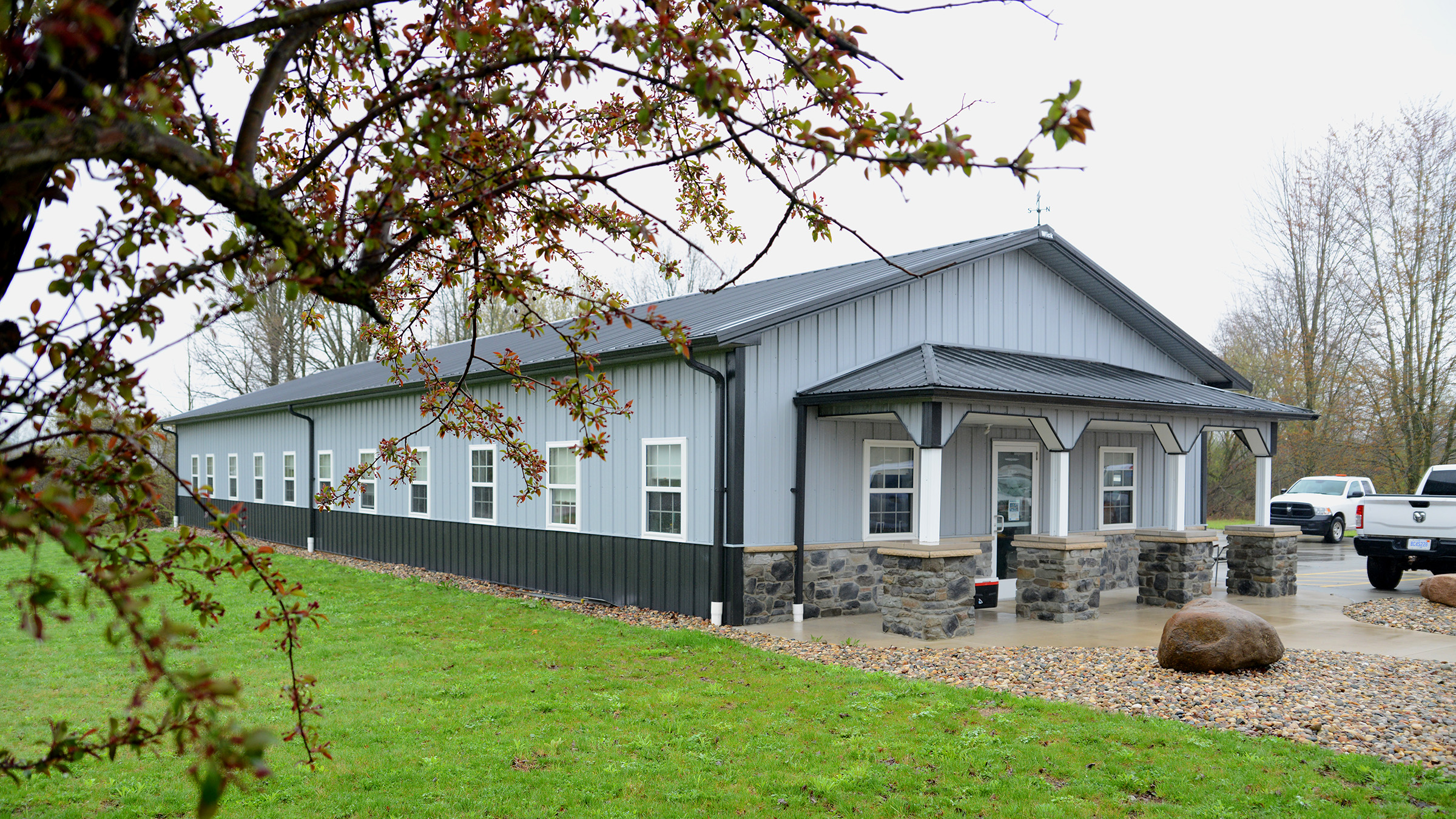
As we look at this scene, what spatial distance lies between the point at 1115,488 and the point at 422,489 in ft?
36.9

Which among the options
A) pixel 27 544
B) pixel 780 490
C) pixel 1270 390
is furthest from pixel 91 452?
pixel 1270 390

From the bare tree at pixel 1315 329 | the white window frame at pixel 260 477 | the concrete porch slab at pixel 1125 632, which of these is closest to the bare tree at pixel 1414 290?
the bare tree at pixel 1315 329

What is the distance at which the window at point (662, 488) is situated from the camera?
11.4 metres

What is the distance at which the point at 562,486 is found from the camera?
43.1 ft

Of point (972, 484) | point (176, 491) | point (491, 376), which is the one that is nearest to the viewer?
point (972, 484)

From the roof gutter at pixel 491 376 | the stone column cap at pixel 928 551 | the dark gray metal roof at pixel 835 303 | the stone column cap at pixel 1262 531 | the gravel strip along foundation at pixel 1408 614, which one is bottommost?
the gravel strip along foundation at pixel 1408 614

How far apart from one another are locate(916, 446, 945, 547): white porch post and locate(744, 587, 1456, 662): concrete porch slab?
1.03 metres

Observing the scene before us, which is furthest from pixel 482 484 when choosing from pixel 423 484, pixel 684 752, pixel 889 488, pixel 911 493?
pixel 684 752

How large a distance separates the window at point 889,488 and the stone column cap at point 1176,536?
326 cm

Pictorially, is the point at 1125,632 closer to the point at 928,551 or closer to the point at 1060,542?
the point at 1060,542

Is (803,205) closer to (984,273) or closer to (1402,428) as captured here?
(984,273)

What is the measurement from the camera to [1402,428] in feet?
84.1

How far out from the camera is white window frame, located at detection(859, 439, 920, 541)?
38.6ft

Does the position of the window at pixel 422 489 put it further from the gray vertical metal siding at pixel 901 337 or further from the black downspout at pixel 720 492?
the gray vertical metal siding at pixel 901 337
